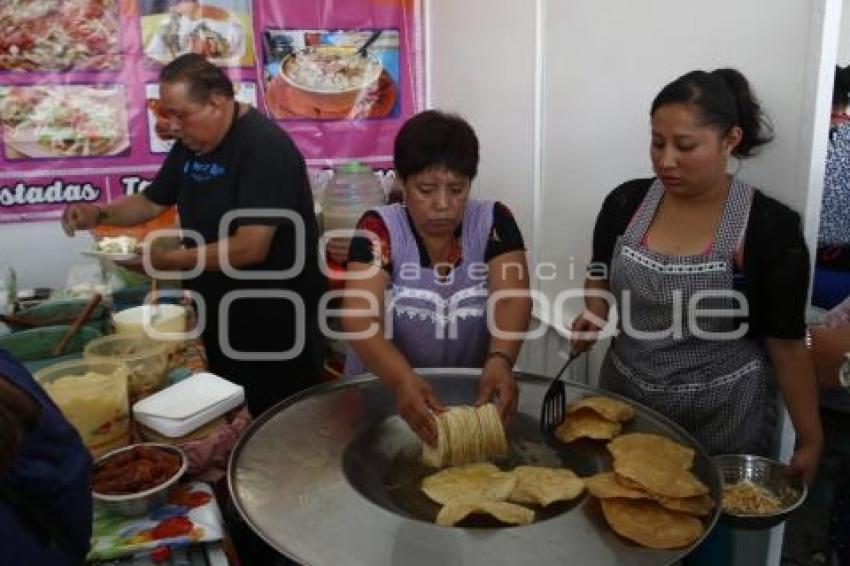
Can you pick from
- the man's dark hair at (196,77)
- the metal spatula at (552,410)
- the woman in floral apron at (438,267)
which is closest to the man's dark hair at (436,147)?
the woman in floral apron at (438,267)

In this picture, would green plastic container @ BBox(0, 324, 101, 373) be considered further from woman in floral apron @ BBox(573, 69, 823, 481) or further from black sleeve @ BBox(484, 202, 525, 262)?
woman in floral apron @ BBox(573, 69, 823, 481)

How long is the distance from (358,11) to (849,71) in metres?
2.32

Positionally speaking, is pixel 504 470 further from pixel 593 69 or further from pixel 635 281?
pixel 593 69

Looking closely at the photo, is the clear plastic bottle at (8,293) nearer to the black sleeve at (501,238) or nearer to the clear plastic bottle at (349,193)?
the clear plastic bottle at (349,193)

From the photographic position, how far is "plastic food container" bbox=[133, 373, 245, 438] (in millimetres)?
1409

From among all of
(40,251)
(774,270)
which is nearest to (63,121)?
(40,251)

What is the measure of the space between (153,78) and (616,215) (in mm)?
2482

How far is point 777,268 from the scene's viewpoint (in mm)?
1562

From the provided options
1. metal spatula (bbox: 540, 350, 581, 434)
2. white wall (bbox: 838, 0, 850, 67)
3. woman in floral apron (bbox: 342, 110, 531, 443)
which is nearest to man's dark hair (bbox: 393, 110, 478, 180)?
woman in floral apron (bbox: 342, 110, 531, 443)

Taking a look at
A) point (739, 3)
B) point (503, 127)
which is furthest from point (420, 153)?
point (503, 127)

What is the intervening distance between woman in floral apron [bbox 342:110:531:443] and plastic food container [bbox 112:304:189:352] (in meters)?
0.50

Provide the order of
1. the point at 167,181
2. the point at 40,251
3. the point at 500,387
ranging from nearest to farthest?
1. the point at 500,387
2. the point at 167,181
3. the point at 40,251

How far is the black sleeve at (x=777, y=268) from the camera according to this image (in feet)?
5.12

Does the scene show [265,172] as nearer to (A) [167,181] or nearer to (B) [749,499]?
(A) [167,181]
